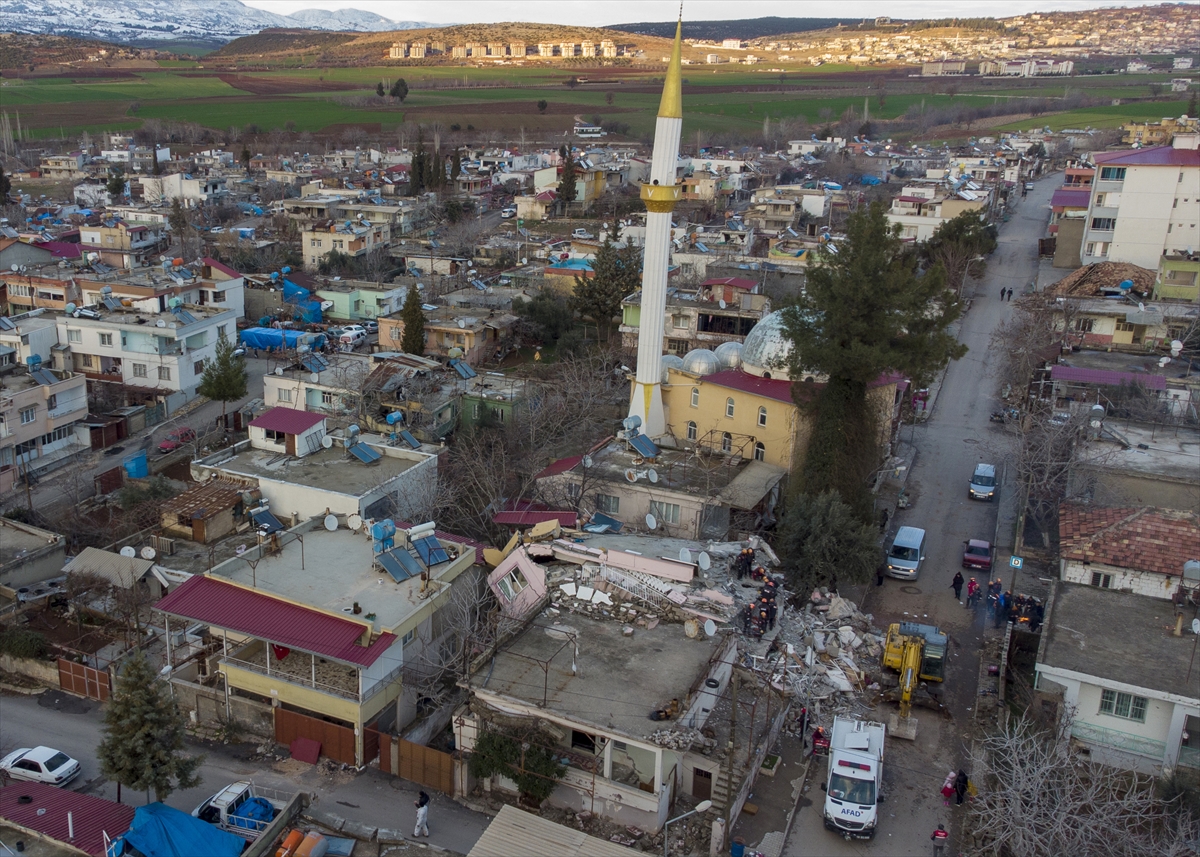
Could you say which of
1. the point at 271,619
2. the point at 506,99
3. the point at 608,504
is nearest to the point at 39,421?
the point at 271,619

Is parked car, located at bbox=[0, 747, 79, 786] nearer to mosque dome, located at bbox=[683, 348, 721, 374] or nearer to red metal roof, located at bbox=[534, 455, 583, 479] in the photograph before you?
red metal roof, located at bbox=[534, 455, 583, 479]

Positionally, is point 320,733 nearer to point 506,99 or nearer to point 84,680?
point 84,680

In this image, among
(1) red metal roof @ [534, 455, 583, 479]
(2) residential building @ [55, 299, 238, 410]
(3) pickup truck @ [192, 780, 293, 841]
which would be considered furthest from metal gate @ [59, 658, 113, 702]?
(2) residential building @ [55, 299, 238, 410]

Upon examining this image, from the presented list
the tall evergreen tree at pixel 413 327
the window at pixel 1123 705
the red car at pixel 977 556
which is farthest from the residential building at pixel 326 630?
the tall evergreen tree at pixel 413 327

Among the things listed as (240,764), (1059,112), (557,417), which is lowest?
(240,764)

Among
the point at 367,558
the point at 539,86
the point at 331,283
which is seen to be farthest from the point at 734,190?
the point at 539,86

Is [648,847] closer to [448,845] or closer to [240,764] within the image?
[448,845]

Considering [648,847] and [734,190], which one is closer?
[648,847]
